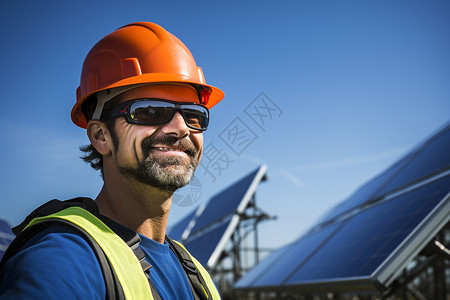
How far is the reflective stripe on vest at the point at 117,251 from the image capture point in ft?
3.98

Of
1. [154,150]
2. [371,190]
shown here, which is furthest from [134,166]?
[371,190]

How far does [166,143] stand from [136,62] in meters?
0.38

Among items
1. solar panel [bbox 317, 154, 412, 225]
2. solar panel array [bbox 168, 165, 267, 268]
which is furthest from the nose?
solar panel array [bbox 168, 165, 267, 268]

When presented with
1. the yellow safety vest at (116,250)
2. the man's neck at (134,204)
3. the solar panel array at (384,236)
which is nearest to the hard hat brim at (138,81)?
the man's neck at (134,204)

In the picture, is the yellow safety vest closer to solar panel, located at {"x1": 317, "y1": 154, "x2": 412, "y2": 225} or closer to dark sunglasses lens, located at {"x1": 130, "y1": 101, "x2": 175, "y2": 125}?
dark sunglasses lens, located at {"x1": 130, "y1": 101, "x2": 175, "y2": 125}

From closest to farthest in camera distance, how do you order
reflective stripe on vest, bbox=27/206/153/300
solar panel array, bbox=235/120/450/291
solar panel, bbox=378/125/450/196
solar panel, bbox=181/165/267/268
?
reflective stripe on vest, bbox=27/206/153/300, solar panel array, bbox=235/120/450/291, solar panel, bbox=378/125/450/196, solar panel, bbox=181/165/267/268

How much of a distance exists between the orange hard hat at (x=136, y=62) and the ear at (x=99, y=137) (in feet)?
0.45

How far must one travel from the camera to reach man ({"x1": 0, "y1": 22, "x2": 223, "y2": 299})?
1236 mm

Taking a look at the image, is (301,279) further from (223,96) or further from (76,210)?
(76,210)

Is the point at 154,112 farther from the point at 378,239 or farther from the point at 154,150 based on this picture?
the point at 378,239

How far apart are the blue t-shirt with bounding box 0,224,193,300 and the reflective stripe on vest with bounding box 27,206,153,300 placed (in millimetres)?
48

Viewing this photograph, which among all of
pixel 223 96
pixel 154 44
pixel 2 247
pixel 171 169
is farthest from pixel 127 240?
pixel 2 247

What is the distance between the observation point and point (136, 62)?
1.72m

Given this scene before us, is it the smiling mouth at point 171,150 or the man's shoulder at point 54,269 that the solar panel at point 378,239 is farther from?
the man's shoulder at point 54,269
